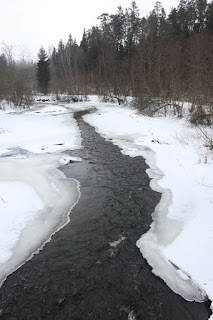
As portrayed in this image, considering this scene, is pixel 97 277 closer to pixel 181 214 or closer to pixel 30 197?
pixel 181 214

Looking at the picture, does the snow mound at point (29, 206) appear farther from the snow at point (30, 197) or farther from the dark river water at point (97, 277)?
the dark river water at point (97, 277)

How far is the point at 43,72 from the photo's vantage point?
47.3 meters

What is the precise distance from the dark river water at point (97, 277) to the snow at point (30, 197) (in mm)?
252

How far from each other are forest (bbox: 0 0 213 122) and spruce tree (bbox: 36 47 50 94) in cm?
309

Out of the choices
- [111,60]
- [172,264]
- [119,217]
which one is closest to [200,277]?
[172,264]

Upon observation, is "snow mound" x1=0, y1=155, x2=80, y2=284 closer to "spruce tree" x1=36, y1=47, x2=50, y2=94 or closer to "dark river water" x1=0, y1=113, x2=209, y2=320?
"dark river water" x1=0, y1=113, x2=209, y2=320

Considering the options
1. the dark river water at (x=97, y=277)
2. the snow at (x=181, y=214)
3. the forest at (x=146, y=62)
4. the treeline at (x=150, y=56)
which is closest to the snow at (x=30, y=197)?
the dark river water at (x=97, y=277)

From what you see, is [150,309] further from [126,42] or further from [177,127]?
[126,42]

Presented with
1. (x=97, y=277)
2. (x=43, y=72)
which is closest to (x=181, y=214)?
(x=97, y=277)

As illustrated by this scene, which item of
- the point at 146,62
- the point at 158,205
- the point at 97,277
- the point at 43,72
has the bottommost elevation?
the point at 97,277

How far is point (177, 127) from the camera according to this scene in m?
13.3

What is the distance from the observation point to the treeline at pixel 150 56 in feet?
58.1

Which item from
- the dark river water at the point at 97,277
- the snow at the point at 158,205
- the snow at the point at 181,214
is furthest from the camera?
the snow at the point at 158,205

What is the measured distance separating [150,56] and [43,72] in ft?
105
